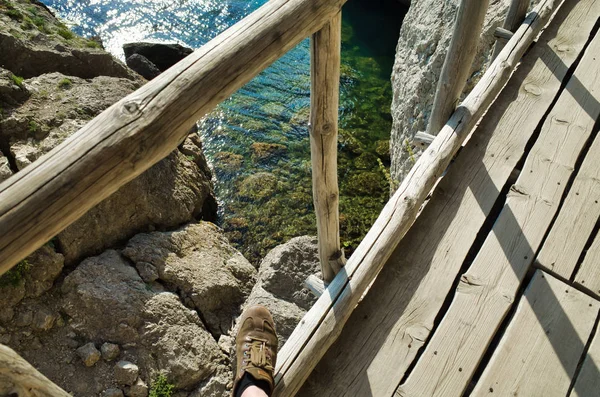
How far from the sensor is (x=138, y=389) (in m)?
3.61

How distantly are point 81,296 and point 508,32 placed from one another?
164 inches

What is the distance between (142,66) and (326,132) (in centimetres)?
681

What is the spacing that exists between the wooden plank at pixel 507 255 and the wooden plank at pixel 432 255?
0.09 metres

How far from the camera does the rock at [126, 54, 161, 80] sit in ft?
26.8

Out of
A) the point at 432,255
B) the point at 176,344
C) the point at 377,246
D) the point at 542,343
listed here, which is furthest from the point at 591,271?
the point at 176,344

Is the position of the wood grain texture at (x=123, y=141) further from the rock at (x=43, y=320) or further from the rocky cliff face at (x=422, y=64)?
the rocky cliff face at (x=422, y=64)

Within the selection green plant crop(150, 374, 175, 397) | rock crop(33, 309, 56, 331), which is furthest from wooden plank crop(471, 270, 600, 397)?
rock crop(33, 309, 56, 331)

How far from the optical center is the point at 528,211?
9.42 ft

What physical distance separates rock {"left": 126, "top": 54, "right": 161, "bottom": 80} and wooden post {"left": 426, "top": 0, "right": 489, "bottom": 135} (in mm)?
5923

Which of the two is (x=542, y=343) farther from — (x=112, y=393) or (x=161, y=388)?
(x=112, y=393)

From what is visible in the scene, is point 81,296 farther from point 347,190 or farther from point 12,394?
point 347,190

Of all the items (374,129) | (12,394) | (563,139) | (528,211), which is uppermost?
(374,129)

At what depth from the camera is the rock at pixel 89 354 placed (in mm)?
3566

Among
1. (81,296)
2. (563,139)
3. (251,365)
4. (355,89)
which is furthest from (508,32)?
(355,89)
